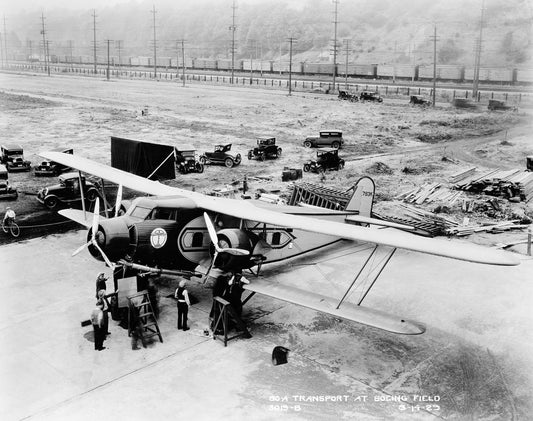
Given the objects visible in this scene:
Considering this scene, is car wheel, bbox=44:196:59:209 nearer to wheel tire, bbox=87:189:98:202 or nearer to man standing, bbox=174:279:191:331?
wheel tire, bbox=87:189:98:202

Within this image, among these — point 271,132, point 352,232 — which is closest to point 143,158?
point 352,232

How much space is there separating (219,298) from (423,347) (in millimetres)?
6264

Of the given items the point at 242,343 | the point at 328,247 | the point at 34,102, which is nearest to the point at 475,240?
the point at 328,247

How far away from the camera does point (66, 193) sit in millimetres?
32062

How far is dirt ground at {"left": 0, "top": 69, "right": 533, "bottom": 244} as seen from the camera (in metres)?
38.2

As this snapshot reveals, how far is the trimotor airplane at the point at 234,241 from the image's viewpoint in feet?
48.1

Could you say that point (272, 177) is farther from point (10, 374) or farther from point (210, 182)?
point (10, 374)

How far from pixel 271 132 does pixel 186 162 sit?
20.9 metres

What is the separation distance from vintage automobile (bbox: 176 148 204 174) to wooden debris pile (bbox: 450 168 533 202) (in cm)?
1878

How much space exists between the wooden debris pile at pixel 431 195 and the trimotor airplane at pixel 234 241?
1440cm

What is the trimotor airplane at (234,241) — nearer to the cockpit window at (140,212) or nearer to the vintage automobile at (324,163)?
the cockpit window at (140,212)

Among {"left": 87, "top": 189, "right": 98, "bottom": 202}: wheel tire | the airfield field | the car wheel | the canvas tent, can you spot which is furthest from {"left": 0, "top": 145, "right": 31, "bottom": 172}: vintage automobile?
{"left": 87, "top": 189, "right": 98, "bottom": 202}: wheel tire

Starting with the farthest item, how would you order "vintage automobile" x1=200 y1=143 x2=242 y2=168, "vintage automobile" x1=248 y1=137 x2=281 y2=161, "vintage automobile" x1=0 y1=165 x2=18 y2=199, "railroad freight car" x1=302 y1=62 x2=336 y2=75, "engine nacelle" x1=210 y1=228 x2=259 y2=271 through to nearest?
"railroad freight car" x1=302 y1=62 x2=336 y2=75 < "vintage automobile" x1=248 y1=137 x2=281 y2=161 < "vintage automobile" x1=200 y1=143 x2=242 y2=168 < "vintage automobile" x1=0 y1=165 x2=18 y2=199 < "engine nacelle" x1=210 y1=228 x2=259 y2=271

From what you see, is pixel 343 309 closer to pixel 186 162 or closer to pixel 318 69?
pixel 186 162
